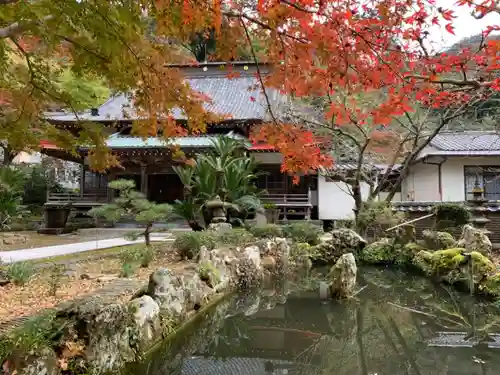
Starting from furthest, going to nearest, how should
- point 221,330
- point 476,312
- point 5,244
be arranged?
1. point 5,244
2. point 476,312
3. point 221,330

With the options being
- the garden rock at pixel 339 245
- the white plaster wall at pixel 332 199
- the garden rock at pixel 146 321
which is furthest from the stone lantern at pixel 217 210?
the white plaster wall at pixel 332 199

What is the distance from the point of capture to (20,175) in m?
6.19

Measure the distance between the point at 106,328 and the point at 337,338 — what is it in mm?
2917

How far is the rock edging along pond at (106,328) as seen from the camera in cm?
266

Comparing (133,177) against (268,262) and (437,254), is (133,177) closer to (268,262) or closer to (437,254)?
(268,262)

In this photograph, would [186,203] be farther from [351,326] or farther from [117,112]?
[117,112]

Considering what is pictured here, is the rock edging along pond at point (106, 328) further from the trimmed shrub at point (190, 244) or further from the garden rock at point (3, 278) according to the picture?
the garden rock at point (3, 278)

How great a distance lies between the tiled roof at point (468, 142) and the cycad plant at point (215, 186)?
8869 millimetres

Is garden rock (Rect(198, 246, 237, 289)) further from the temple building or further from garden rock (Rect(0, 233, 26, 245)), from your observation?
the temple building

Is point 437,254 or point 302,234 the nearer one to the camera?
point 437,254

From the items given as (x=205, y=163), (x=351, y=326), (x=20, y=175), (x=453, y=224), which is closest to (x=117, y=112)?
(x=205, y=163)

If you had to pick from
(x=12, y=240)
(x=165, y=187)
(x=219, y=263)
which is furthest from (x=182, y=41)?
(x=165, y=187)

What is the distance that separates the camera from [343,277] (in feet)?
22.2

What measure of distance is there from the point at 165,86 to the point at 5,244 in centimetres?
918
